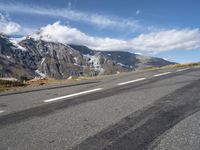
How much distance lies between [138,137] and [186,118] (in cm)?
176

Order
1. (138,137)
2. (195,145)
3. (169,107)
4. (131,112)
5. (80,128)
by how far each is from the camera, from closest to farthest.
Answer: (195,145) → (138,137) → (80,128) → (131,112) → (169,107)

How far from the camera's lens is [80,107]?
26.1 feet

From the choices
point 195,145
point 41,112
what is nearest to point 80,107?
point 41,112

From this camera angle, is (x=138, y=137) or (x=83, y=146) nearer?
(x=83, y=146)

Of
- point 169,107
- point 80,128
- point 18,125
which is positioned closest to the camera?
point 80,128

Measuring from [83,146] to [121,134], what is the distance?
859 millimetres

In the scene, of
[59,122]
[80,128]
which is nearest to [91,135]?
[80,128]

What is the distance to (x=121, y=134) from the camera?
539cm

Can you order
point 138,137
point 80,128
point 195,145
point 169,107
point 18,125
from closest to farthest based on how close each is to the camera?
point 195,145 → point 138,137 → point 80,128 → point 18,125 → point 169,107

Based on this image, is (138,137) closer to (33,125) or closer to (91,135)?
(91,135)

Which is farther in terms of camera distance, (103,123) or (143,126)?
(103,123)

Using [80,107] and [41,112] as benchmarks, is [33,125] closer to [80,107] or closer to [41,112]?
[41,112]

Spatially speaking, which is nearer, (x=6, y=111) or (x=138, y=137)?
(x=138, y=137)

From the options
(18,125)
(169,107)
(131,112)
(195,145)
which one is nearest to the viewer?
(195,145)
